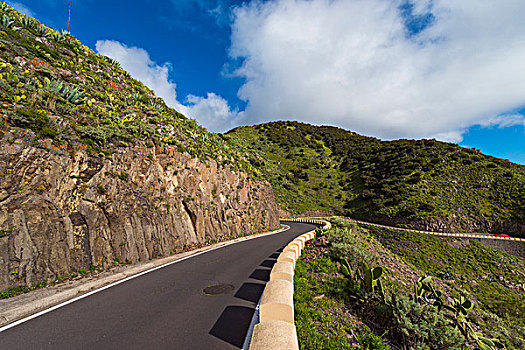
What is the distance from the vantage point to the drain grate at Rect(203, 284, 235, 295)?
19.7 ft

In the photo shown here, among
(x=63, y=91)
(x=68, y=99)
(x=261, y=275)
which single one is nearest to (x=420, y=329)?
(x=261, y=275)

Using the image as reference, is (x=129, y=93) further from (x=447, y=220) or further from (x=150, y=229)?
(x=447, y=220)

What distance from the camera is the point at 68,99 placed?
418 inches

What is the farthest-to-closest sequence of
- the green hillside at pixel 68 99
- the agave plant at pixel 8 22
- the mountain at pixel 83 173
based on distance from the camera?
1. the agave plant at pixel 8 22
2. the green hillside at pixel 68 99
3. the mountain at pixel 83 173

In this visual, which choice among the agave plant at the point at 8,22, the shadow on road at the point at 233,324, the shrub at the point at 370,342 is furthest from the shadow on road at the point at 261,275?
the agave plant at the point at 8,22

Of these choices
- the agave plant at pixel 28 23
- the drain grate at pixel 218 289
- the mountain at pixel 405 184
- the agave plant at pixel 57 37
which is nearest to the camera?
the drain grate at pixel 218 289

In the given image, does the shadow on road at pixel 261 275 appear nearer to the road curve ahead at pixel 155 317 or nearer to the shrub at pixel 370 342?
the road curve ahead at pixel 155 317

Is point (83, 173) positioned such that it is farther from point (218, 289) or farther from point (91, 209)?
point (218, 289)

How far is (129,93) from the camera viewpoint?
1827 centimetres

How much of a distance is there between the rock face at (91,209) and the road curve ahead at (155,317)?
2147mm

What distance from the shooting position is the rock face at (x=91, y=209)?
6.06 metres

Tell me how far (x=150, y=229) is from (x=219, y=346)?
301 inches

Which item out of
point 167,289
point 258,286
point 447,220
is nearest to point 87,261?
point 167,289

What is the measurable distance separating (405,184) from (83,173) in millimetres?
46664
